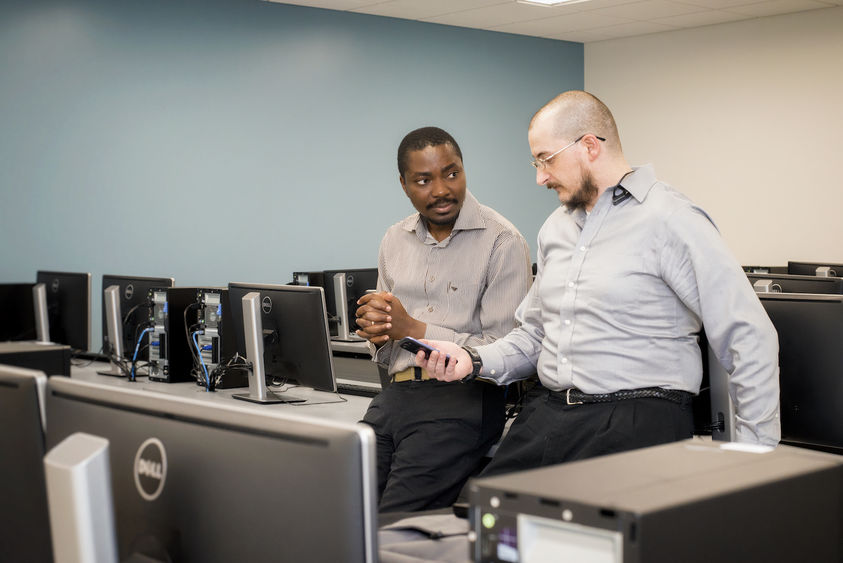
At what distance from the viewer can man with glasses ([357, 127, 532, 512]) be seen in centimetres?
257

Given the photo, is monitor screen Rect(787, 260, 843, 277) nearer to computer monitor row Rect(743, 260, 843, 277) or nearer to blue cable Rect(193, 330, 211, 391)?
computer monitor row Rect(743, 260, 843, 277)

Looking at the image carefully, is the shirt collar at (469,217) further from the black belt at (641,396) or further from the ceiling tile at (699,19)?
the ceiling tile at (699,19)

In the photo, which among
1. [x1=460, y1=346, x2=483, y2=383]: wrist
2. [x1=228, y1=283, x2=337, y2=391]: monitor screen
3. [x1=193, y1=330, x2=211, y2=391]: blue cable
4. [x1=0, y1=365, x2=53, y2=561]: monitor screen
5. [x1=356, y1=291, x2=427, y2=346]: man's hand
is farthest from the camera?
[x1=193, y1=330, x2=211, y2=391]: blue cable

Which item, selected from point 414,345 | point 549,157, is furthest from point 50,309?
point 549,157

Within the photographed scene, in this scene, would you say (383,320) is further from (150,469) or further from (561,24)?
(561,24)

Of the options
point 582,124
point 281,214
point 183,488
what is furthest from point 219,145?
point 183,488

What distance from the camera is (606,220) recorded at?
2131mm

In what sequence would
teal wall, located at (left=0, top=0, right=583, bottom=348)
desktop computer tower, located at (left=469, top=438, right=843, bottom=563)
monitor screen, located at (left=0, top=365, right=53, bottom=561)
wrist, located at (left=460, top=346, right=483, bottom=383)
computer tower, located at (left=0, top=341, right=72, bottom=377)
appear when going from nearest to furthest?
1. desktop computer tower, located at (left=469, top=438, right=843, bottom=563)
2. monitor screen, located at (left=0, top=365, right=53, bottom=561)
3. computer tower, located at (left=0, top=341, right=72, bottom=377)
4. wrist, located at (left=460, top=346, right=483, bottom=383)
5. teal wall, located at (left=0, top=0, right=583, bottom=348)

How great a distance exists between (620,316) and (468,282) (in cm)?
73

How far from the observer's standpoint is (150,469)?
1.10 metres

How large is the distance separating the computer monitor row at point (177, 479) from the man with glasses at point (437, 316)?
1341 millimetres

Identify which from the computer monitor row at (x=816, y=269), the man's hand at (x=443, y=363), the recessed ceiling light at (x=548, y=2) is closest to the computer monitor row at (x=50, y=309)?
the man's hand at (x=443, y=363)

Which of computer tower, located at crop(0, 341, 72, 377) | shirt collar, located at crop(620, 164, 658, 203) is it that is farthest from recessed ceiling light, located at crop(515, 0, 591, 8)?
computer tower, located at crop(0, 341, 72, 377)

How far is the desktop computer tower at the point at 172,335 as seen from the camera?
159 inches
